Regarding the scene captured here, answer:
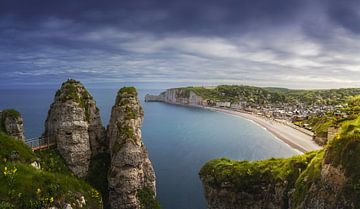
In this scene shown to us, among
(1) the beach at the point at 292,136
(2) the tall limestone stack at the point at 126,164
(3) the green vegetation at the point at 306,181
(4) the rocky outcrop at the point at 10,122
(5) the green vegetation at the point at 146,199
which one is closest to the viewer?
(3) the green vegetation at the point at 306,181

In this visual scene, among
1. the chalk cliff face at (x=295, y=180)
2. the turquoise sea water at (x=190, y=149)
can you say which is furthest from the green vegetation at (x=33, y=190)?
Result: the turquoise sea water at (x=190, y=149)

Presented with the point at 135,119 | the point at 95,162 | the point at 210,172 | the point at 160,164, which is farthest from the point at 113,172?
the point at 160,164

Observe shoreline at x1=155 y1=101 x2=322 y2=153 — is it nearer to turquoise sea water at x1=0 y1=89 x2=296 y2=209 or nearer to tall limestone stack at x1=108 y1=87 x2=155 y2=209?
turquoise sea water at x1=0 y1=89 x2=296 y2=209

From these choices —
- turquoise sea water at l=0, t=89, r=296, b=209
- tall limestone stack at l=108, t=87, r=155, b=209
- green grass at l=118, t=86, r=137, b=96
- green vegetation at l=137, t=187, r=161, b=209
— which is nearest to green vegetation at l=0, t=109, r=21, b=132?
tall limestone stack at l=108, t=87, r=155, b=209

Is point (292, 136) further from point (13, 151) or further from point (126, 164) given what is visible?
point (13, 151)

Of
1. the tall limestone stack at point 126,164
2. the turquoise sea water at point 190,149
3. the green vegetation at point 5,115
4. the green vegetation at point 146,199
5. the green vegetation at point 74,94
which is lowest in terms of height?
the turquoise sea water at point 190,149

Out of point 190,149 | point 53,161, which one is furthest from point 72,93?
point 190,149

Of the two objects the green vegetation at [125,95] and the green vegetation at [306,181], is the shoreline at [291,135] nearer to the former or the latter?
the green vegetation at [125,95]

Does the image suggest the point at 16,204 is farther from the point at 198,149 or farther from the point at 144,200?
the point at 198,149

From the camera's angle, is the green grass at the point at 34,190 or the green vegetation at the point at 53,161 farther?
the green vegetation at the point at 53,161
